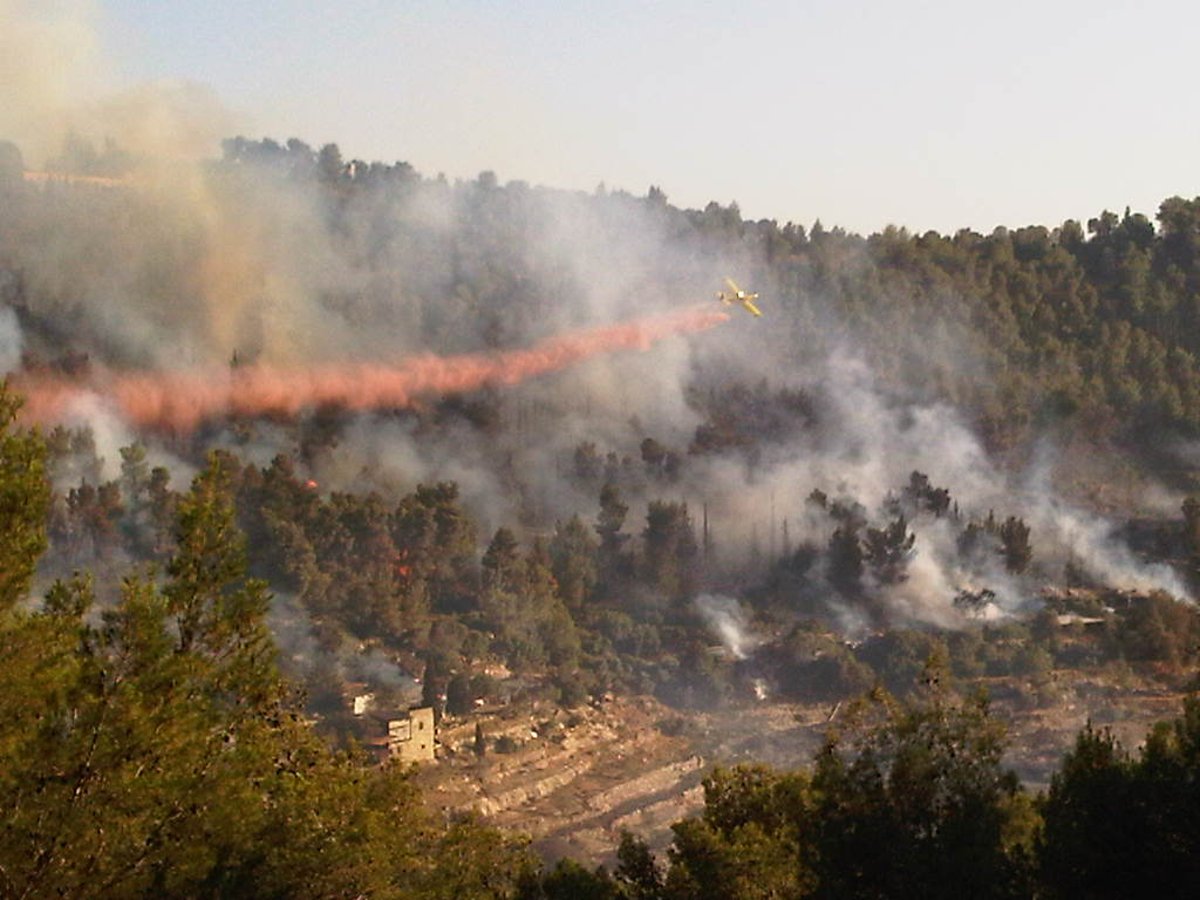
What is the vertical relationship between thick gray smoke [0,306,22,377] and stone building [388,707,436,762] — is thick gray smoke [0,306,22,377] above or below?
above

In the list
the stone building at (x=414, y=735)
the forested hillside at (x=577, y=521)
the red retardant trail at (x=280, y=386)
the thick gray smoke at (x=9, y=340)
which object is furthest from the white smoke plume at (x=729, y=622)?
the thick gray smoke at (x=9, y=340)

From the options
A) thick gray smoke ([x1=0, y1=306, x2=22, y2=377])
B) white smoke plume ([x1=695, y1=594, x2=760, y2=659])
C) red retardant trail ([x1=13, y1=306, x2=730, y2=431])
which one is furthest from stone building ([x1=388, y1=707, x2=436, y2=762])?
thick gray smoke ([x1=0, y1=306, x2=22, y2=377])

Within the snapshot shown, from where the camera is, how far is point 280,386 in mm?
69812

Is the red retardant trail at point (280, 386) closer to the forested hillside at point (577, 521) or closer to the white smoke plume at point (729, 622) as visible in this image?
the forested hillside at point (577, 521)

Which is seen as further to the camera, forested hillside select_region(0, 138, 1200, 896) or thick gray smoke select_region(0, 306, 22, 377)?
thick gray smoke select_region(0, 306, 22, 377)

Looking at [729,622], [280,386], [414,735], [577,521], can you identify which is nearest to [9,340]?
[280,386]

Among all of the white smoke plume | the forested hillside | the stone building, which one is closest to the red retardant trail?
the forested hillside

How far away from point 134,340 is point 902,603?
1663 inches

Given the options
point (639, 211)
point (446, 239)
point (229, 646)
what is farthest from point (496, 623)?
point (639, 211)

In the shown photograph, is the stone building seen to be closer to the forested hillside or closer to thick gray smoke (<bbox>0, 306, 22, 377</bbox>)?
the forested hillside

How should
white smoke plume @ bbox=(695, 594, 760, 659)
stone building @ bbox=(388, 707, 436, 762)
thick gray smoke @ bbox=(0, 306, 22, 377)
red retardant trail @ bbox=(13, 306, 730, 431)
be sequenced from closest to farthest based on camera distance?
1. stone building @ bbox=(388, 707, 436, 762)
2. white smoke plume @ bbox=(695, 594, 760, 659)
3. red retardant trail @ bbox=(13, 306, 730, 431)
4. thick gray smoke @ bbox=(0, 306, 22, 377)

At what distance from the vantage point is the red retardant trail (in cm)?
6519

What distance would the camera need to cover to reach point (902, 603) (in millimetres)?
60719

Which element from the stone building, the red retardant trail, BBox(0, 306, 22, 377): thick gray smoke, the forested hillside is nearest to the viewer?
the forested hillside
